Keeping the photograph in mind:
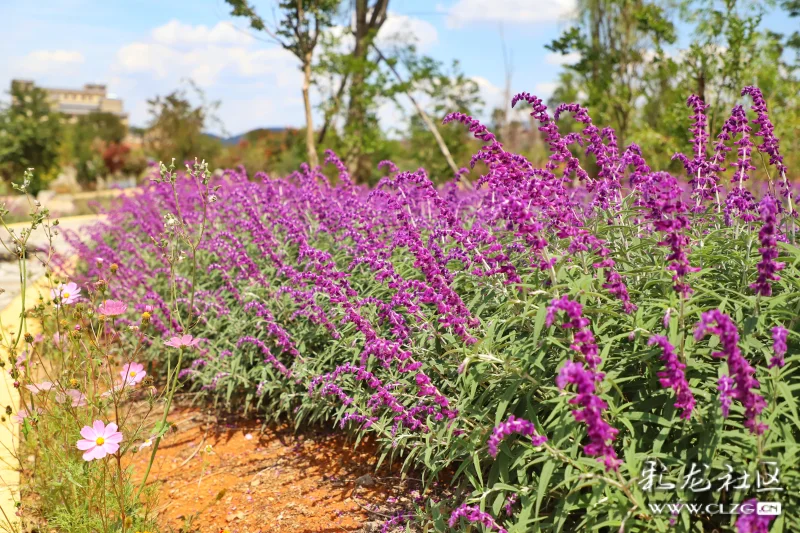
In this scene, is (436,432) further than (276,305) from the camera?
No

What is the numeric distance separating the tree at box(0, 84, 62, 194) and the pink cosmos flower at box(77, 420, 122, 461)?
85.1 ft

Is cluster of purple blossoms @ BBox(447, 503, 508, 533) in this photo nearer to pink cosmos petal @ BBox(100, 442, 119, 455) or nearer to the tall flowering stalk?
pink cosmos petal @ BBox(100, 442, 119, 455)

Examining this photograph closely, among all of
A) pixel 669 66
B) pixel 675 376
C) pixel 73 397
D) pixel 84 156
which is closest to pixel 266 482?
pixel 73 397

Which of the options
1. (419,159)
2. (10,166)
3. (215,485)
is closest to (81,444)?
(215,485)

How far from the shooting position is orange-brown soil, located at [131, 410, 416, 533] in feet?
11.0

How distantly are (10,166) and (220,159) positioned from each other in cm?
834

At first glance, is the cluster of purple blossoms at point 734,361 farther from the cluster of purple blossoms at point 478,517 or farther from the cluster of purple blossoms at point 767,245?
the cluster of purple blossoms at point 478,517

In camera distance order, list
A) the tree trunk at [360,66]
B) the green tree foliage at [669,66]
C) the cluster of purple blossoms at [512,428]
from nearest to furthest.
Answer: the cluster of purple blossoms at [512,428]
the green tree foliage at [669,66]
the tree trunk at [360,66]

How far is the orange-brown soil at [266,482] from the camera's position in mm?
3355

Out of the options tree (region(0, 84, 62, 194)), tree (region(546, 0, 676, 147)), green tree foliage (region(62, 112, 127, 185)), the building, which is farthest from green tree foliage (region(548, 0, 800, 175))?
the building

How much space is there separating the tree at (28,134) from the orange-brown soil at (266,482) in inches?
966

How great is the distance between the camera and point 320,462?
4016 millimetres

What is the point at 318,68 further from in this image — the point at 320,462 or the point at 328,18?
the point at 320,462

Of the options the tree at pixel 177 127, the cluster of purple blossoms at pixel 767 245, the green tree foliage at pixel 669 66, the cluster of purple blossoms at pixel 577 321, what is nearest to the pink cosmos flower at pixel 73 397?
the cluster of purple blossoms at pixel 577 321
